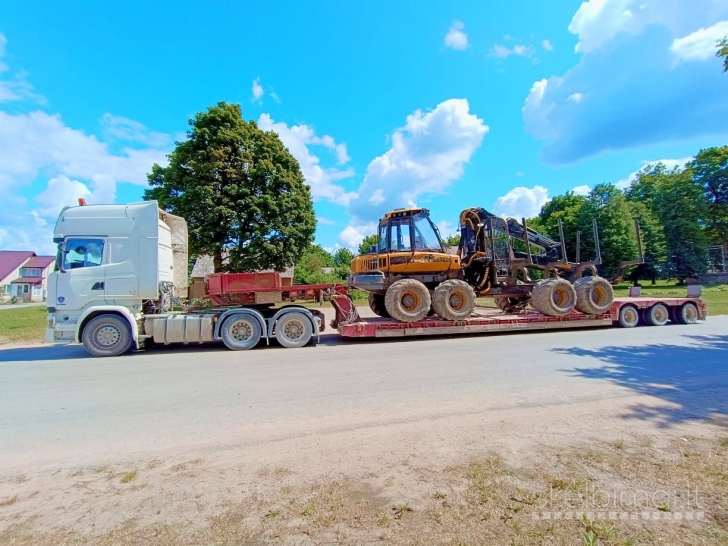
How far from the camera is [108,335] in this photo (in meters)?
8.51

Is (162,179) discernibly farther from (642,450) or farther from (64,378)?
(642,450)

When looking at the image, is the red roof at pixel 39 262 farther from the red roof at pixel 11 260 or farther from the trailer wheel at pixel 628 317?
the trailer wheel at pixel 628 317

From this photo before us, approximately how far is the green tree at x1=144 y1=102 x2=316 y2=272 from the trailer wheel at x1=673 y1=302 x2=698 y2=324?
16.9 meters

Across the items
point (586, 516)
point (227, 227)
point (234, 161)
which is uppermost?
point (234, 161)

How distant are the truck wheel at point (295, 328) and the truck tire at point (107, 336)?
3774mm

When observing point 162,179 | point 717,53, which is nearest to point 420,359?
point 717,53

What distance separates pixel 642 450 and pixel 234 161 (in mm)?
19474

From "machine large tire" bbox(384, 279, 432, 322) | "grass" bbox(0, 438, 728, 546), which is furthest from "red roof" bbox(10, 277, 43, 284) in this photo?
"grass" bbox(0, 438, 728, 546)

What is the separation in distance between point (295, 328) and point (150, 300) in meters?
3.93

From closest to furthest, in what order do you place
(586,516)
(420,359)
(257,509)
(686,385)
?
(586,516) → (257,509) → (686,385) → (420,359)

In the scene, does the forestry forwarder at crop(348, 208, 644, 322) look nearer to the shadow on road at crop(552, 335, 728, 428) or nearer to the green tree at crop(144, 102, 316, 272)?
the shadow on road at crop(552, 335, 728, 428)

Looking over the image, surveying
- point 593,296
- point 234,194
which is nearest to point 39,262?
point 234,194

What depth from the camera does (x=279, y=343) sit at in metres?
9.30

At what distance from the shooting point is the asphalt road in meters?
3.95
